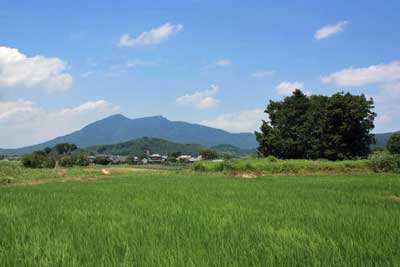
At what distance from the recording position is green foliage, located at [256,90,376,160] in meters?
35.6

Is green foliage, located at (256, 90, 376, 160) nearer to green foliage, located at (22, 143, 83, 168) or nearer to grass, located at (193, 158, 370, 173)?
grass, located at (193, 158, 370, 173)

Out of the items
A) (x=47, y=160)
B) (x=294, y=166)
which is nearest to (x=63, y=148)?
(x=47, y=160)

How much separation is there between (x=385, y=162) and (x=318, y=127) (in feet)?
42.7

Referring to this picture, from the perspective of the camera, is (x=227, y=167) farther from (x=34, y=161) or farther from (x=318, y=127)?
(x=34, y=161)

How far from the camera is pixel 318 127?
3838 cm

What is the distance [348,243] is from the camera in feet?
12.7

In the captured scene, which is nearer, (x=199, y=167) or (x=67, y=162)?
(x=199, y=167)

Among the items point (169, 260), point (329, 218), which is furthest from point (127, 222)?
point (329, 218)

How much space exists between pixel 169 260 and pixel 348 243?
1892 millimetres

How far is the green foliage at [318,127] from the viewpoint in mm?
35594

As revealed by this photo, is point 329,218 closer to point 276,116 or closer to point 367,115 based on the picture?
point 367,115

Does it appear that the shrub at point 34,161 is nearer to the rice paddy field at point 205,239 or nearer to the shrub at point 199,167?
the shrub at point 199,167

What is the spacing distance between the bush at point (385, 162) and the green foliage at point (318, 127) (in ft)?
31.9

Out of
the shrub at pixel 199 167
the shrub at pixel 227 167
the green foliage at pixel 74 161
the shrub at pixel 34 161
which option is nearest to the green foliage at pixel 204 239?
the shrub at pixel 227 167
